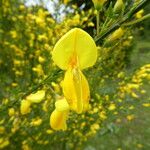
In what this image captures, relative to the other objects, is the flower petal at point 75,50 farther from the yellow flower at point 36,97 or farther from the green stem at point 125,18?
the yellow flower at point 36,97

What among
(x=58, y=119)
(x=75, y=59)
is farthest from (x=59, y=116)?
(x=75, y=59)

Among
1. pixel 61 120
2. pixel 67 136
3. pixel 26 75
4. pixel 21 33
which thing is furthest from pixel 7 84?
pixel 61 120

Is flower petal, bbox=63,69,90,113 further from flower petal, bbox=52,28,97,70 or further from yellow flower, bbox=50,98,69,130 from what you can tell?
yellow flower, bbox=50,98,69,130

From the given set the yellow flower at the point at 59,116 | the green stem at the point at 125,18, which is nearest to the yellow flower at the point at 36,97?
the yellow flower at the point at 59,116

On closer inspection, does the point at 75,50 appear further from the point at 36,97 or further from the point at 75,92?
the point at 36,97

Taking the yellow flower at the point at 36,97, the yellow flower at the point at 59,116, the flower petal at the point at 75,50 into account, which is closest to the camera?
the flower petal at the point at 75,50

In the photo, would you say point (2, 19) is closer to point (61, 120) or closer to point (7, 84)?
point (7, 84)

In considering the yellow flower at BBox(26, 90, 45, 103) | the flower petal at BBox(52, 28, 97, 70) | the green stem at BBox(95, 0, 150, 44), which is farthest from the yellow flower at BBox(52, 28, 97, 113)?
the yellow flower at BBox(26, 90, 45, 103)

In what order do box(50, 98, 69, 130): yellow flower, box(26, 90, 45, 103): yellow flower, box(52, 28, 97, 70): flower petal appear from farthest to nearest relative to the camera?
box(26, 90, 45, 103): yellow flower, box(50, 98, 69, 130): yellow flower, box(52, 28, 97, 70): flower petal
